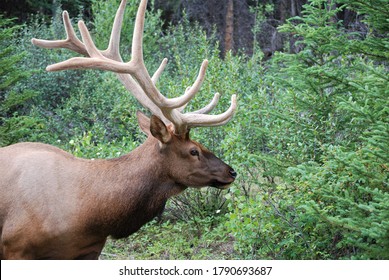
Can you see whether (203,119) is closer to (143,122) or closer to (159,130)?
(159,130)

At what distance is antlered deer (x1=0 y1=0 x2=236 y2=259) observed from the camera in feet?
17.3

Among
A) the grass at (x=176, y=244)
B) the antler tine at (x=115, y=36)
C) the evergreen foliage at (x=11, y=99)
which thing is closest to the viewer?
the antler tine at (x=115, y=36)

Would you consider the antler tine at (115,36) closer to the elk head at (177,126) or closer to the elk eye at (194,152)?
the elk head at (177,126)

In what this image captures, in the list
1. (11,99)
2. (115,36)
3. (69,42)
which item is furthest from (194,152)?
(11,99)

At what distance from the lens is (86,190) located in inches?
215

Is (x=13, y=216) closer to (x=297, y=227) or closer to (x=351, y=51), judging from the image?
(x=297, y=227)

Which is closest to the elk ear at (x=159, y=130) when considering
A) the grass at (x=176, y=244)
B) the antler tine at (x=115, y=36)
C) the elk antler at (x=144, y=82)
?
the elk antler at (x=144, y=82)

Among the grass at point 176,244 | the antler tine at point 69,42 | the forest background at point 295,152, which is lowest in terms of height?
the grass at point 176,244

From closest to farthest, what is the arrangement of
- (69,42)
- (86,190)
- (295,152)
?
(86,190) < (69,42) < (295,152)

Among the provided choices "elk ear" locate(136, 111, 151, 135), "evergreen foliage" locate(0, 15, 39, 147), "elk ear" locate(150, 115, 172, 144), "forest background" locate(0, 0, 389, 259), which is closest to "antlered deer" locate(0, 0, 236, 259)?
"elk ear" locate(150, 115, 172, 144)

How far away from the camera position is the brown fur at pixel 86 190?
5.28 m

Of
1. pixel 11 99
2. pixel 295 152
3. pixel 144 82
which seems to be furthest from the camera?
pixel 11 99

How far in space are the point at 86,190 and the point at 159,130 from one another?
0.71 metres

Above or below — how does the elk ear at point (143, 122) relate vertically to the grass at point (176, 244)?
→ above
